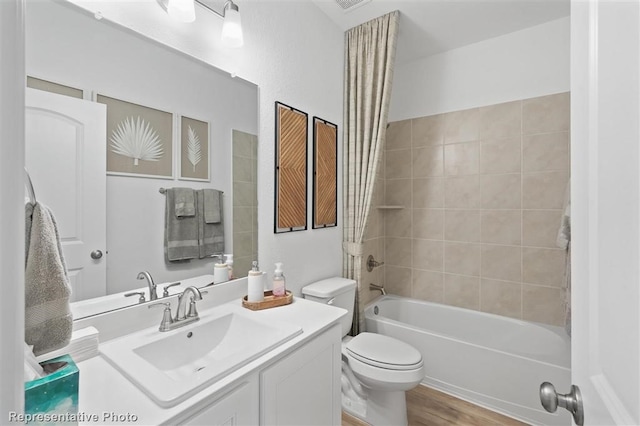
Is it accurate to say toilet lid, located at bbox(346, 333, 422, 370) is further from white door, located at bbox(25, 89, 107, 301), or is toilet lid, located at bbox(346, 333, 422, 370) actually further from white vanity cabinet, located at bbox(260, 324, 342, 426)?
white door, located at bbox(25, 89, 107, 301)

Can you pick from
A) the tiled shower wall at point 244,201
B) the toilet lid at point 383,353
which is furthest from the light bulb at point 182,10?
the toilet lid at point 383,353

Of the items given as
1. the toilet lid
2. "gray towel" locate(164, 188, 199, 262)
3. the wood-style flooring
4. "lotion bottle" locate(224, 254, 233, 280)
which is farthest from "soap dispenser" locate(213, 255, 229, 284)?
the wood-style flooring

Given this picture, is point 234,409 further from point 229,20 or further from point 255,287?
point 229,20

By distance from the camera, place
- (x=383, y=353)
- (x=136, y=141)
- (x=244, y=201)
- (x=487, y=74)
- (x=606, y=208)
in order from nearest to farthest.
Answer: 1. (x=606, y=208)
2. (x=136, y=141)
3. (x=244, y=201)
4. (x=383, y=353)
5. (x=487, y=74)

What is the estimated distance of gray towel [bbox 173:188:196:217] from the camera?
1.27m

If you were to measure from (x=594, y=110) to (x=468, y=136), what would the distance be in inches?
83.7

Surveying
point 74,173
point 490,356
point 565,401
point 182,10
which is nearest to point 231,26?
point 182,10

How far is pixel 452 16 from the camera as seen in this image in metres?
2.05

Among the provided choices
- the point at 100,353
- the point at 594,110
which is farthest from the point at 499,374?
the point at 100,353

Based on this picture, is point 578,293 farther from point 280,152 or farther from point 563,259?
point 563,259

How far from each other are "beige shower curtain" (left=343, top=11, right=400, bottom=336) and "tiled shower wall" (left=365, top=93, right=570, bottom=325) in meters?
0.43

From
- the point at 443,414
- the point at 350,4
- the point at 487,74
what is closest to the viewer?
the point at 443,414

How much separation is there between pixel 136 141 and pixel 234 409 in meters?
1.00

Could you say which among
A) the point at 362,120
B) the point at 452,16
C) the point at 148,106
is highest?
the point at 452,16
